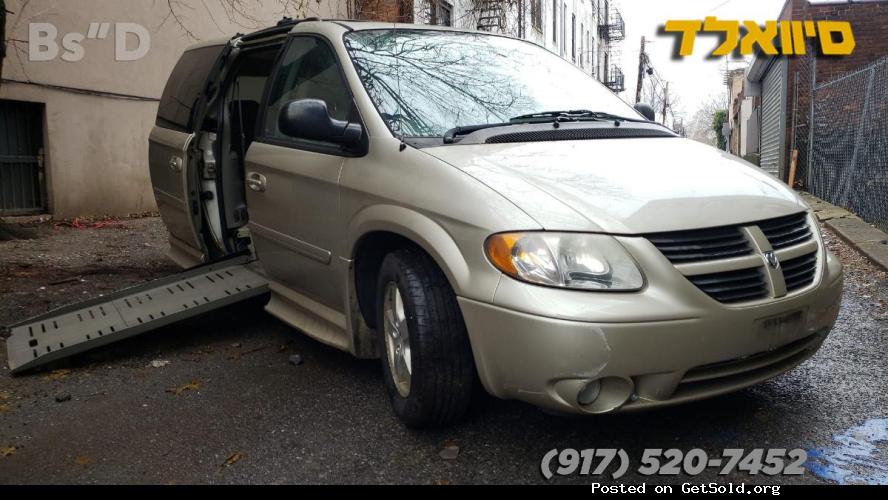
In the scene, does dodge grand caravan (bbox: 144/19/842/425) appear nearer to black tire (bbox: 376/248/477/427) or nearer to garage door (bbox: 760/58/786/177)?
black tire (bbox: 376/248/477/427)

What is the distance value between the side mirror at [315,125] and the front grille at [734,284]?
1697 millimetres

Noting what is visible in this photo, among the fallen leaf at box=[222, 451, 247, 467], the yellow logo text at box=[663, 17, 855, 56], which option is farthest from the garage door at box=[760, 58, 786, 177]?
the fallen leaf at box=[222, 451, 247, 467]

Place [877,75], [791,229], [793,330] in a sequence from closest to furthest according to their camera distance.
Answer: [793,330]
[791,229]
[877,75]

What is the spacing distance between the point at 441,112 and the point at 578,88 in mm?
1059

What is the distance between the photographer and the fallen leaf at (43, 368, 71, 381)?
4.27 metres

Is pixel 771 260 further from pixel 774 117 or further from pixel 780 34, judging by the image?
pixel 774 117

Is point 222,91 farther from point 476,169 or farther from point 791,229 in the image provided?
point 791,229

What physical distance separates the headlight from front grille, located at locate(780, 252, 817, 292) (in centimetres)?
71

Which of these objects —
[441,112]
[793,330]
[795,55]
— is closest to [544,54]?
[441,112]

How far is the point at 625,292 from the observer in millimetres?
2648

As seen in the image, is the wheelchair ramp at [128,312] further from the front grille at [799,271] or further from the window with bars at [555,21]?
the window with bars at [555,21]

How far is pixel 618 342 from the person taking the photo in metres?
2.60

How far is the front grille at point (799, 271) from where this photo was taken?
2971 mm
